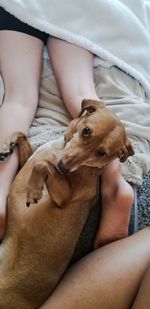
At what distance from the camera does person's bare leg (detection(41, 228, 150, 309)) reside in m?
1.33

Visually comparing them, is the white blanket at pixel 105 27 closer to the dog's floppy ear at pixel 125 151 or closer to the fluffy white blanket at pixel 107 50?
the fluffy white blanket at pixel 107 50

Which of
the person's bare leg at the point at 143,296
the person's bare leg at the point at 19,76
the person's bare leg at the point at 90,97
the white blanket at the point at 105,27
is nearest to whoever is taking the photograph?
the person's bare leg at the point at 143,296

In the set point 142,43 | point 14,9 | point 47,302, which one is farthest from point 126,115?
point 47,302

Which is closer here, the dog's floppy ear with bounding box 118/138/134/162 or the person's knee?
the dog's floppy ear with bounding box 118/138/134/162

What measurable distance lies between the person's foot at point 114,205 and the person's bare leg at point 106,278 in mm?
59

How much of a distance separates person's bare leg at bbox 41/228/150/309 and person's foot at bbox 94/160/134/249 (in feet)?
0.19

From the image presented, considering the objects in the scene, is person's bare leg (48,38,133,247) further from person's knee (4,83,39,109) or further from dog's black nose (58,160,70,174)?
dog's black nose (58,160,70,174)

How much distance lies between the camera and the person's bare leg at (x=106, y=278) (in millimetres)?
1325

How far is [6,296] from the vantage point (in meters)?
1.38

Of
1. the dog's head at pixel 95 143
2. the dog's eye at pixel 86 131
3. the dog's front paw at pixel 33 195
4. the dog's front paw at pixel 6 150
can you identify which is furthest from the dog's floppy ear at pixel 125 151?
the dog's front paw at pixel 6 150

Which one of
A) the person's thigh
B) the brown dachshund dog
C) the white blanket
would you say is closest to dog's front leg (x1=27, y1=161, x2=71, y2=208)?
the brown dachshund dog

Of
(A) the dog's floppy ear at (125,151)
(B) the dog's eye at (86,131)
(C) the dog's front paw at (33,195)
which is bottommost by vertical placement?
(C) the dog's front paw at (33,195)

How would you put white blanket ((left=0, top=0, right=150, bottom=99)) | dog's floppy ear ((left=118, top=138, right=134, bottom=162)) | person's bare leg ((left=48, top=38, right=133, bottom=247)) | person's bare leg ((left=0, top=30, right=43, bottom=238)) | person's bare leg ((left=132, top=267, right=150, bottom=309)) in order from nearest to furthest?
person's bare leg ((left=132, top=267, right=150, bottom=309)) < dog's floppy ear ((left=118, top=138, right=134, bottom=162)) < person's bare leg ((left=48, top=38, right=133, bottom=247)) < person's bare leg ((left=0, top=30, right=43, bottom=238)) < white blanket ((left=0, top=0, right=150, bottom=99))

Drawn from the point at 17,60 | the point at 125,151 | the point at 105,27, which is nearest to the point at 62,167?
the point at 125,151
